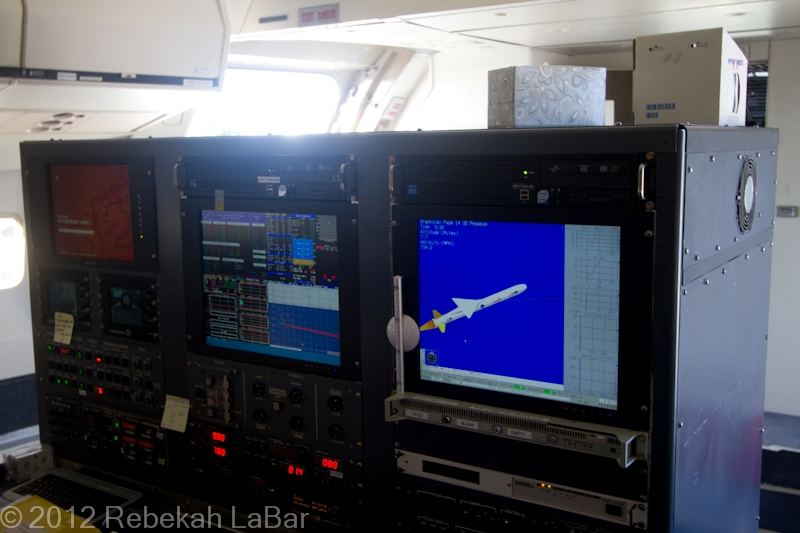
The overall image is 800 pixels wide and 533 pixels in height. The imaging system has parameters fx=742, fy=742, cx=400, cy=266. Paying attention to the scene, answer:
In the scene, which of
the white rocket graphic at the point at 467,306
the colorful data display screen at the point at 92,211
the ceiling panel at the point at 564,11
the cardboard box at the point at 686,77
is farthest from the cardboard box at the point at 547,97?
the ceiling panel at the point at 564,11

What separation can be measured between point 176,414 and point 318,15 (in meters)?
2.60

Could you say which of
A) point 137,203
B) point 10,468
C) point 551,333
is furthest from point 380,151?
point 10,468

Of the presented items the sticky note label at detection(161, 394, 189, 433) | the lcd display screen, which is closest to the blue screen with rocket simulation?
the sticky note label at detection(161, 394, 189, 433)

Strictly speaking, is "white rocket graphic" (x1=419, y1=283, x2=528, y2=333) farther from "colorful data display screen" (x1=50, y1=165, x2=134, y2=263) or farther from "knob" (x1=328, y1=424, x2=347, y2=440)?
"colorful data display screen" (x1=50, y1=165, x2=134, y2=263)

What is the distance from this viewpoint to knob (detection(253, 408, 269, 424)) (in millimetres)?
2209

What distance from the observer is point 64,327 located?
2.67 meters

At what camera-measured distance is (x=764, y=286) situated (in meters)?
2.29

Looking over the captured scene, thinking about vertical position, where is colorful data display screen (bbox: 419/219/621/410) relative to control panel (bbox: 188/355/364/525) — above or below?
above

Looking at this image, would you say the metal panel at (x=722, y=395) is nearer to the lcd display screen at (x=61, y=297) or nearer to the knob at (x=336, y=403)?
the knob at (x=336, y=403)

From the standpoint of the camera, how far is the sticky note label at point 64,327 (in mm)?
2654

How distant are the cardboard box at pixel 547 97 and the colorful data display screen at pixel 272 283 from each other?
553mm

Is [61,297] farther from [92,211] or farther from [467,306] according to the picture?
[467,306]

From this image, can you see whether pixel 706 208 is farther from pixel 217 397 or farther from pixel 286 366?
pixel 217 397

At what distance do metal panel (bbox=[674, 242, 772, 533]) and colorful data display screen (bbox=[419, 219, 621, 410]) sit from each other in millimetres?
182
